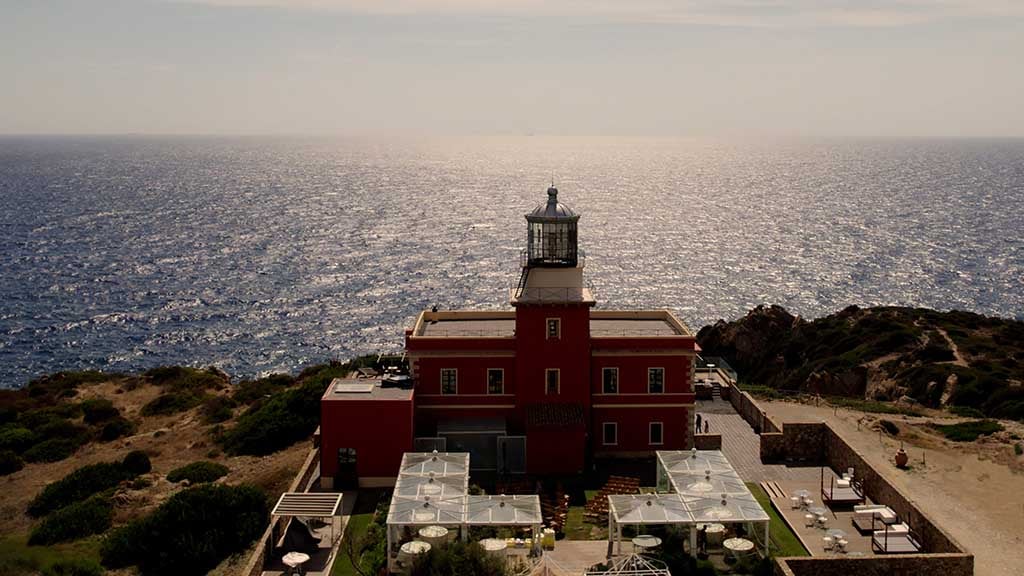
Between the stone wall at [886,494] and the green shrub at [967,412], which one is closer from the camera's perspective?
the stone wall at [886,494]

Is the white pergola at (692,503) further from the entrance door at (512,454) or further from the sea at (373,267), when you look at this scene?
the sea at (373,267)

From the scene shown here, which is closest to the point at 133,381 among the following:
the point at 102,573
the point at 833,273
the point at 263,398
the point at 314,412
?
the point at 263,398

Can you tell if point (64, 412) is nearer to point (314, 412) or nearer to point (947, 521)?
point (314, 412)

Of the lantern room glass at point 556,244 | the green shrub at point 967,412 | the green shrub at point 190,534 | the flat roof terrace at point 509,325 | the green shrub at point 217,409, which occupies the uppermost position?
the lantern room glass at point 556,244

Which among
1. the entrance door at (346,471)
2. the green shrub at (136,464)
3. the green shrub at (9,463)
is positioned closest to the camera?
the entrance door at (346,471)

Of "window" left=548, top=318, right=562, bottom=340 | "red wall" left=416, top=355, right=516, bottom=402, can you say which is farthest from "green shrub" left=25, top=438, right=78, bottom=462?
"window" left=548, top=318, right=562, bottom=340

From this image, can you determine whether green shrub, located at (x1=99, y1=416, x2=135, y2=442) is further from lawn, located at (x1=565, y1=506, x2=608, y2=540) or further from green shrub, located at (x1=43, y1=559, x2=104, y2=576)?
lawn, located at (x1=565, y1=506, x2=608, y2=540)

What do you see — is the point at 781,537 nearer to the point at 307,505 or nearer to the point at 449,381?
the point at 449,381

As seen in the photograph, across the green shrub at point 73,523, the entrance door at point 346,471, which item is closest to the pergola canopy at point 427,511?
the entrance door at point 346,471
